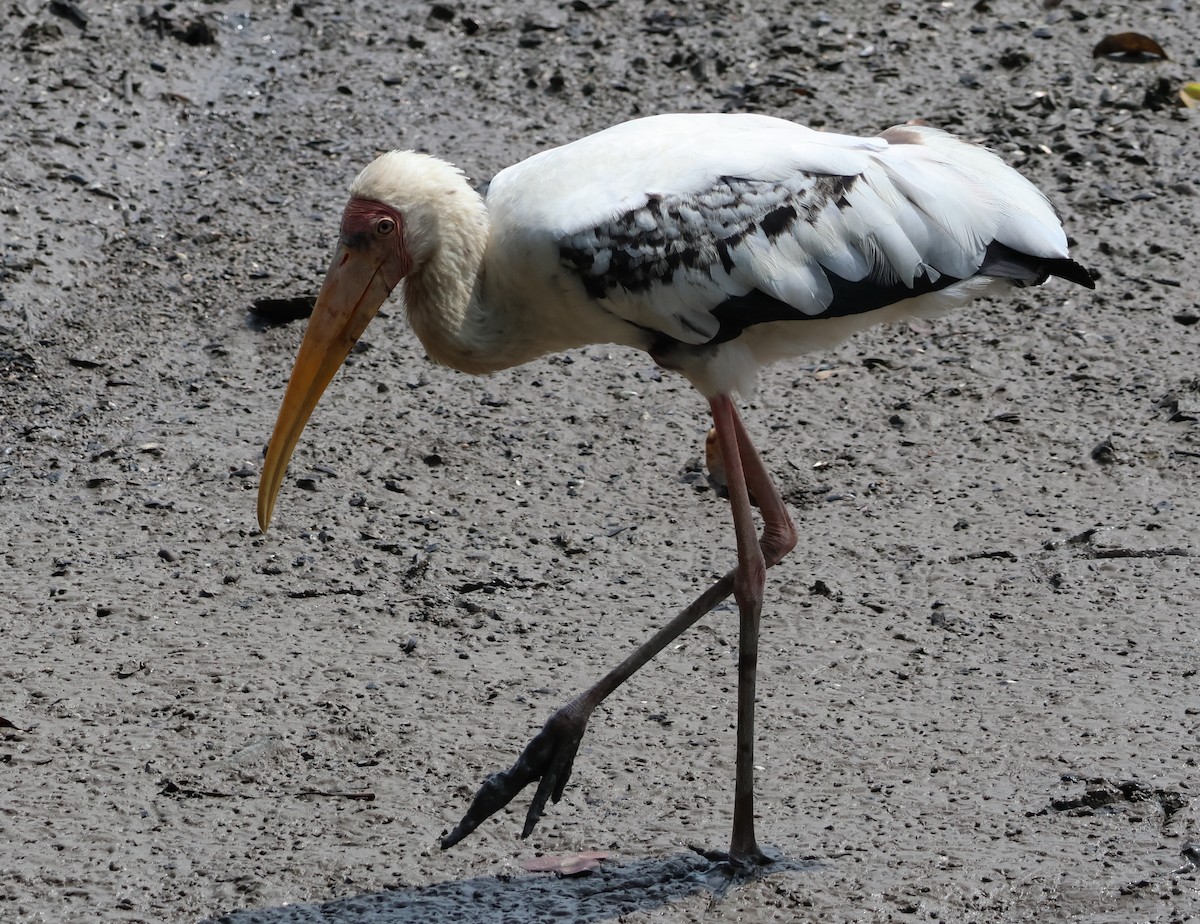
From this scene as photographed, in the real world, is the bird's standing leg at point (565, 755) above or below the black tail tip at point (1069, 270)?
below

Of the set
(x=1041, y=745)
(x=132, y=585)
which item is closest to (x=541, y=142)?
(x=132, y=585)

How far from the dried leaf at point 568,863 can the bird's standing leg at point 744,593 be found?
36 cm

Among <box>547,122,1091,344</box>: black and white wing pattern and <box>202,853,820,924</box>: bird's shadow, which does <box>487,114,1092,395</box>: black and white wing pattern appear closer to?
<box>547,122,1091,344</box>: black and white wing pattern

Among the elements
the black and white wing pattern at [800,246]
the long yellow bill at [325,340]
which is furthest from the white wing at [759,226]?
the long yellow bill at [325,340]

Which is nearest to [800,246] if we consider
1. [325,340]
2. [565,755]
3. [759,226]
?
[759,226]

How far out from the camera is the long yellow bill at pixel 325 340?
4.48 m

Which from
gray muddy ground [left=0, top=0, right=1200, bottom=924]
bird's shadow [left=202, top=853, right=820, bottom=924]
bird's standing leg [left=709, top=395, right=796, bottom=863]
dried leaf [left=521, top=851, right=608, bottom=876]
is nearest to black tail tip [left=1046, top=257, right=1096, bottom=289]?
bird's standing leg [left=709, top=395, right=796, bottom=863]

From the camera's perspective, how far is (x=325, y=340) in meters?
4.52

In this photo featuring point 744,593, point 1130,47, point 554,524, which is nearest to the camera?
point 744,593

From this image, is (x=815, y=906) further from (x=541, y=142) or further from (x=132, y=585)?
(x=541, y=142)

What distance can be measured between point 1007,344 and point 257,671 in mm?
3398

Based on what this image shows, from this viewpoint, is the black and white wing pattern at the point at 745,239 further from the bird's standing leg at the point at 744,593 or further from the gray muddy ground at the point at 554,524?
the gray muddy ground at the point at 554,524

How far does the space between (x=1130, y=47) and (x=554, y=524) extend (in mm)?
4544

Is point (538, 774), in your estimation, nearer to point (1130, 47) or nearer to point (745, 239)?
point (745, 239)
